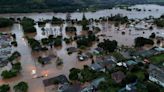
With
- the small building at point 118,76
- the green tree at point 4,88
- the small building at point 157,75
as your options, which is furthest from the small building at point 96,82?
the green tree at point 4,88

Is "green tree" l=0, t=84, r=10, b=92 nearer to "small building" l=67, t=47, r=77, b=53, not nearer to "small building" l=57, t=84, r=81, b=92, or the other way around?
"small building" l=57, t=84, r=81, b=92

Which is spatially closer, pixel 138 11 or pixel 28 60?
pixel 28 60

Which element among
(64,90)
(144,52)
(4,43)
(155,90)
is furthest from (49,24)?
(155,90)

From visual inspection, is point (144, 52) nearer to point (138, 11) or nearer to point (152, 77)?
point (152, 77)

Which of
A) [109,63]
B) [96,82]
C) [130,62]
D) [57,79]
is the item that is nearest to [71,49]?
[109,63]

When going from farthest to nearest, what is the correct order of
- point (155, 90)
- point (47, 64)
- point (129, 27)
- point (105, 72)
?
point (129, 27) → point (47, 64) → point (105, 72) → point (155, 90)

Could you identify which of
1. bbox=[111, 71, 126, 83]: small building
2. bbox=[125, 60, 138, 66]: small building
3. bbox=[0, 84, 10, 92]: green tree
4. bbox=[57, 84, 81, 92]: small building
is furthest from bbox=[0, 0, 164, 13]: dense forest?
bbox=[111, 71, 126, 83]: small building

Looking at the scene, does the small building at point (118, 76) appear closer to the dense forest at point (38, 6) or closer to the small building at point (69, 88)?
the small building at point (69, 88)

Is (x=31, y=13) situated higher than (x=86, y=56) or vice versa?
(x=31, y=13)
